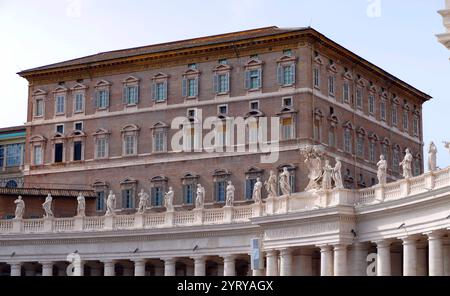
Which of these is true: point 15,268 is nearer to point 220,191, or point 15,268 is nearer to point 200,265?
point 200,265

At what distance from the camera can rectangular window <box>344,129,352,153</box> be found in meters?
105

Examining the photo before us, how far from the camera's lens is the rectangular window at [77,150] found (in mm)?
110875

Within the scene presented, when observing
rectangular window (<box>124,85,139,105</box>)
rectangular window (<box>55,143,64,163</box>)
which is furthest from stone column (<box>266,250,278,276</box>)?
rectangular window (<box>55,143,64,163</box>)

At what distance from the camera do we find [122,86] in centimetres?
10981

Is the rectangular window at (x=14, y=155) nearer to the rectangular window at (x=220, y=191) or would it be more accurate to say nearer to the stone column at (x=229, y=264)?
the rectangular window at (x=220, y=191)

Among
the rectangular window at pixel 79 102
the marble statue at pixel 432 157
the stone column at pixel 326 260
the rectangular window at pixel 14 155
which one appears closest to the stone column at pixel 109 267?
the stone column at pixel 326 260

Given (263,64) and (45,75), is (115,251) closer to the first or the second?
(263,64)

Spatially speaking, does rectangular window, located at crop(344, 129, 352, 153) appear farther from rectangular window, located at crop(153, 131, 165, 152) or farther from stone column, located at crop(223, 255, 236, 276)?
stone column, located at crop(223, 255, 236, 276)

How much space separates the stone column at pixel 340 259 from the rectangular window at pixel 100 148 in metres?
42.3

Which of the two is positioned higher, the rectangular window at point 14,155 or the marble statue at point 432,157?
the rectangular window at point 14,155
